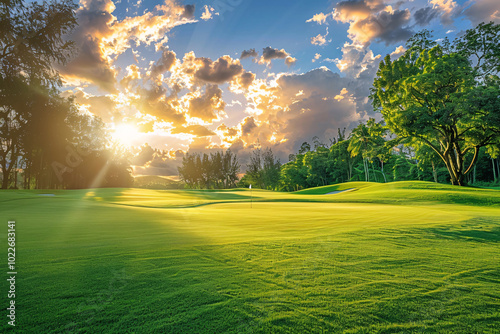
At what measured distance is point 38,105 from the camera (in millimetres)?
25625

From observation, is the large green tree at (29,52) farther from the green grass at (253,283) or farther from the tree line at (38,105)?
the green grass at (253,283)

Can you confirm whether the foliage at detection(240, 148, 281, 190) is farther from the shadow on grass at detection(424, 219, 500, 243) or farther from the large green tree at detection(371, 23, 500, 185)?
the shadow on grass at detection(424, 219, 500, 243)

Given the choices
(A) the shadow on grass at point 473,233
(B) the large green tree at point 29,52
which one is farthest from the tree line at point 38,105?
(A) the shadow on grass at point 473,233

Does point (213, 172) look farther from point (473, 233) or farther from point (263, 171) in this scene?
point (473, 233)

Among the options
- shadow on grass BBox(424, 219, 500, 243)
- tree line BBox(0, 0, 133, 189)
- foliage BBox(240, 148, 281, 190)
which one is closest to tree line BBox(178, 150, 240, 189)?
foliage BBox(240, 148, 281, 190)

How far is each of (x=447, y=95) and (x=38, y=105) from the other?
41.1 meters

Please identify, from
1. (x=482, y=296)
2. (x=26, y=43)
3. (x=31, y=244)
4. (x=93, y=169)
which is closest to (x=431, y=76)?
(x=482, y=296)

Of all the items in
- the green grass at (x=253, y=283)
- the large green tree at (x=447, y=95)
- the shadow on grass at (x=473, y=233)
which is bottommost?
the shadow on grass at (x=473, y=233)

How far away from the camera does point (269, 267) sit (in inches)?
124

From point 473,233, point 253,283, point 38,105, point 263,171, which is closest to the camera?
point 253,283

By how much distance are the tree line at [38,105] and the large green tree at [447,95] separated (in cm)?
3148

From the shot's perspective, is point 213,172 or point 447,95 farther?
point 213,172

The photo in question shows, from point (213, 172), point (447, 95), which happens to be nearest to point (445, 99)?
point (447, 95)

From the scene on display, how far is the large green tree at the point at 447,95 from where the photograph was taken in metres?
19.7
